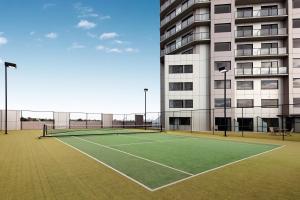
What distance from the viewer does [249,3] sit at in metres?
39.2

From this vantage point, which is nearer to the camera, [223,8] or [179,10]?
[223,8]

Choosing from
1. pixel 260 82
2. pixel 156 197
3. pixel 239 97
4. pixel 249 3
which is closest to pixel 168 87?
pixel 239 97

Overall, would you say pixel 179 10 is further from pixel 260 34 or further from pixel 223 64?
pixel 260 34

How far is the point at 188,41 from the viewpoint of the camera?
4266 cm

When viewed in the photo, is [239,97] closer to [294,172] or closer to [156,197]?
[294,172]

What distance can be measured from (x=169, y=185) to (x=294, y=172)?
4.43 metres

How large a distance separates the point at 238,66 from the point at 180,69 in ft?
31.9

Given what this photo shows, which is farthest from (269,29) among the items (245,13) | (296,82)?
(296,82)

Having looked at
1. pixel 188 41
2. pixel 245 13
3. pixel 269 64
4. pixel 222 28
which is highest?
pixel 245 13

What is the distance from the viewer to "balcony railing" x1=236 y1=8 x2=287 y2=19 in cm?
3766

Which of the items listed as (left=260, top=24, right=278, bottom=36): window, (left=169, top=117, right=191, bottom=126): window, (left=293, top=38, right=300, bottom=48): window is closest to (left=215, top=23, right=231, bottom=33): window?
(left=260, top=24, right=278, bottom=36): window

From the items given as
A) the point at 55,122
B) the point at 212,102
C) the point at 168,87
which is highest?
the point at 168,87

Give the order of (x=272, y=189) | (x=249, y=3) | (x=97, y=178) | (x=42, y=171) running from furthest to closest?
(x=249, y=3)
(x=42, y=171)
(x=97, y=178)
(x=272, y=189)

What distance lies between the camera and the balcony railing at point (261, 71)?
3750 cm
